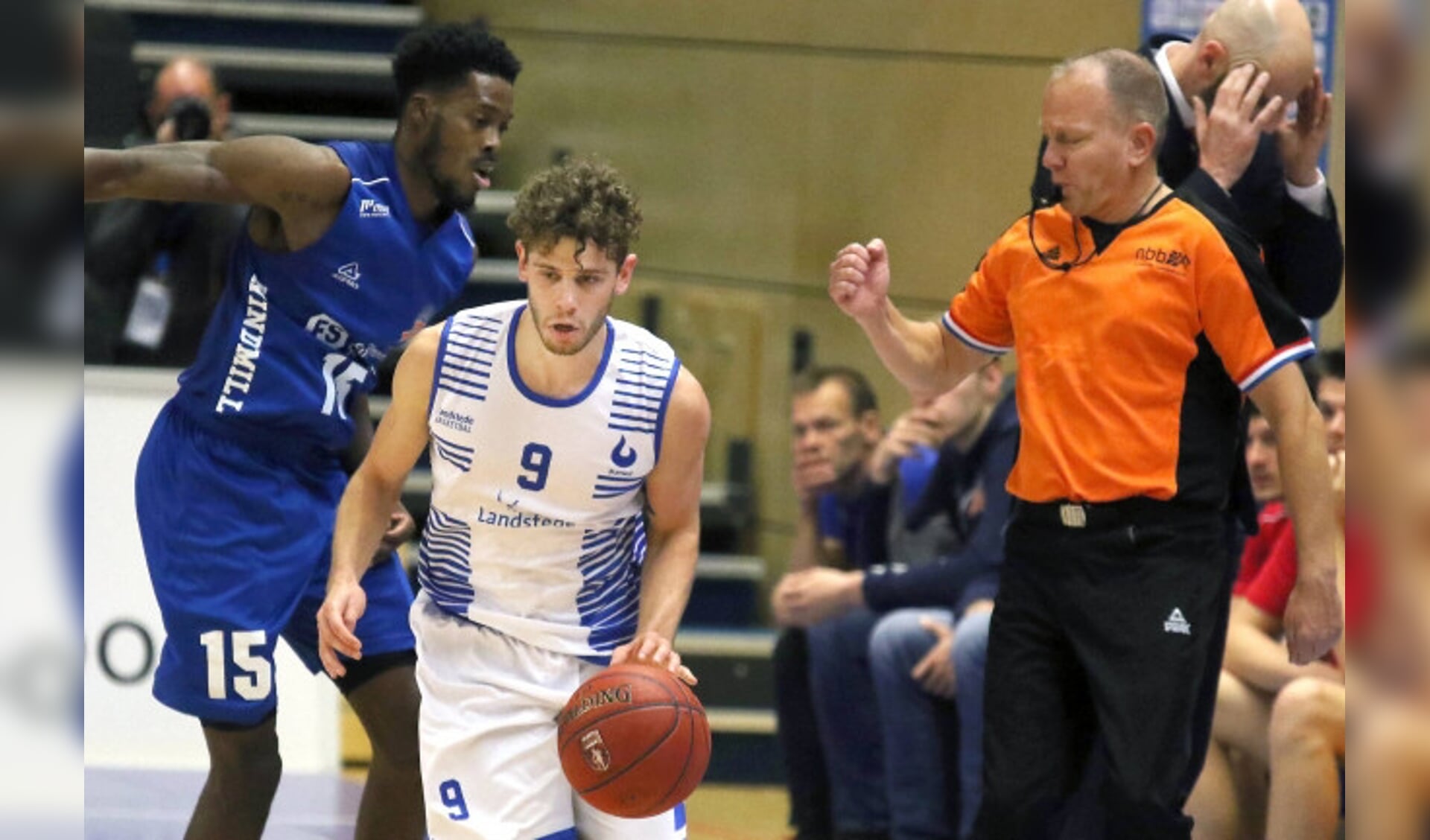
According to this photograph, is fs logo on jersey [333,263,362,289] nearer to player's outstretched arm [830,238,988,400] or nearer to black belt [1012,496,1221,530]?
player's outstretched arm [830,238,988,400]

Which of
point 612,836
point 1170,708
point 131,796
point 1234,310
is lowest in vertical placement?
point 131,796

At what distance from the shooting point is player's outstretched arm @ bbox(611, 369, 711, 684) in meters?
3.79

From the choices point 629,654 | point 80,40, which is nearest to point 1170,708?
point 629,654

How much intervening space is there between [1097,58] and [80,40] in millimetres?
2722

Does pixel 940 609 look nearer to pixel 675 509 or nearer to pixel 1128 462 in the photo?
pixel 1128 462

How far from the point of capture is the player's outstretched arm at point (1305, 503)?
A: 372cm

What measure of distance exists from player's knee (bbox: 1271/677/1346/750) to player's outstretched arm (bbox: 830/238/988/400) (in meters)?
1.29

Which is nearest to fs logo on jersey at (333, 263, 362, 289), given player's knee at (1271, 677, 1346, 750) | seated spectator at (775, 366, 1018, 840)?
seated spectator at (775, 366, 1018, 840)

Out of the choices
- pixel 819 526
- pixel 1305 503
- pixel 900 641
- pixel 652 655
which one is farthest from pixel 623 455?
pixel 819 526

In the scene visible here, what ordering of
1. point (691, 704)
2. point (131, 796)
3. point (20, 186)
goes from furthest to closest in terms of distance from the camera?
1. point (131, 796)
2. point (691, 704)
3. point (20, 186)

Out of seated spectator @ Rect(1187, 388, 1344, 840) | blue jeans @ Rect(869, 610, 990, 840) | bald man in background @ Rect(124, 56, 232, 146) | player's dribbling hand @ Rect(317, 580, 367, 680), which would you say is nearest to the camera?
player's dribbling hand @ Rect(317, 580, 367, 680)

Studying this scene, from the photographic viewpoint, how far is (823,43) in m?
7.93

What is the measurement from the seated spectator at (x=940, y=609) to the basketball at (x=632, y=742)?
7.24ft

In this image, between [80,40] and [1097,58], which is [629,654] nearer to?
[1097,58]
